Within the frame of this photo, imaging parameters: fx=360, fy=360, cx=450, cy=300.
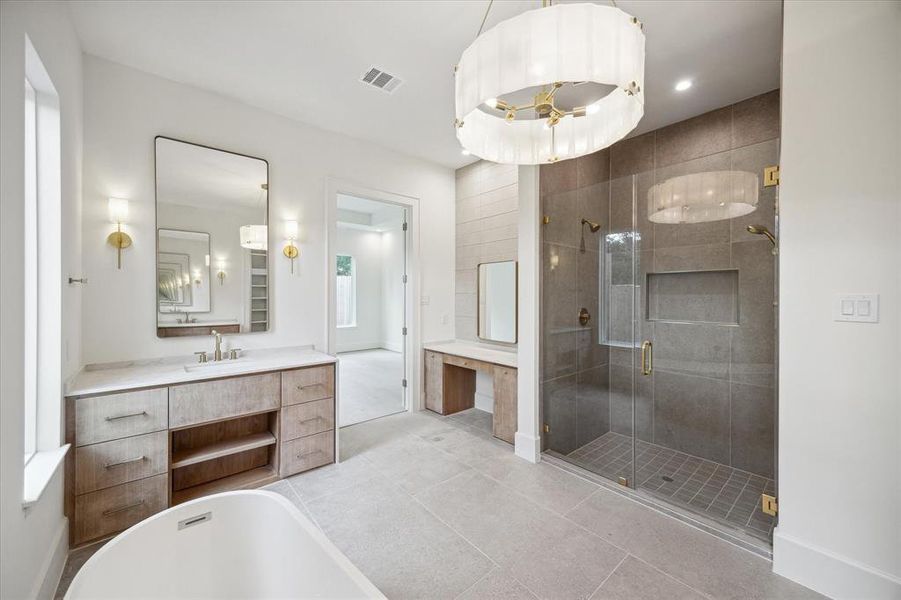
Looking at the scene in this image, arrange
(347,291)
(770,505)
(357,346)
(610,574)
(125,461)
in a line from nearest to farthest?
(610,574)
(770,505)
(125,461)
(357,346)
(347,291)

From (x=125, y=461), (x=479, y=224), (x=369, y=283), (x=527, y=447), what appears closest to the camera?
(x=125, y=461)

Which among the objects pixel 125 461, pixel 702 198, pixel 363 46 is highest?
pixel 363 46

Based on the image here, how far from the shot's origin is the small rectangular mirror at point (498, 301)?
12.5 ft

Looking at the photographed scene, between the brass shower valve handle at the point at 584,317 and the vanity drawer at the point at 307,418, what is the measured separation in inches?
86.7

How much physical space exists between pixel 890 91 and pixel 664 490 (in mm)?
2450

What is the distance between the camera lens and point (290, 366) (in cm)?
262

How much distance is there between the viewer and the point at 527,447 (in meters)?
2.95

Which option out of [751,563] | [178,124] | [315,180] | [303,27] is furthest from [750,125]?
[178,124]

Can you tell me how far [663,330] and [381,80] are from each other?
300 centimetres

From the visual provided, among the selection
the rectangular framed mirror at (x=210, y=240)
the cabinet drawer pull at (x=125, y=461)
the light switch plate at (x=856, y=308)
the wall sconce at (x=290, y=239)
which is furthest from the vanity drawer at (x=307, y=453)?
the light switch plate at (x=856, y=308)

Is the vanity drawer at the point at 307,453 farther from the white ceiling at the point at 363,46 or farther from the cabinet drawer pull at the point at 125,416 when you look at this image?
the white ceiling at the point at 363,46

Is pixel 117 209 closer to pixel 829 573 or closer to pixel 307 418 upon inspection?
pixel 307 418

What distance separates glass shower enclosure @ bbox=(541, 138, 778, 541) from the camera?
2645mm

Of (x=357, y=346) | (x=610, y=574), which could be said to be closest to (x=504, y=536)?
(x=610, y=574)
